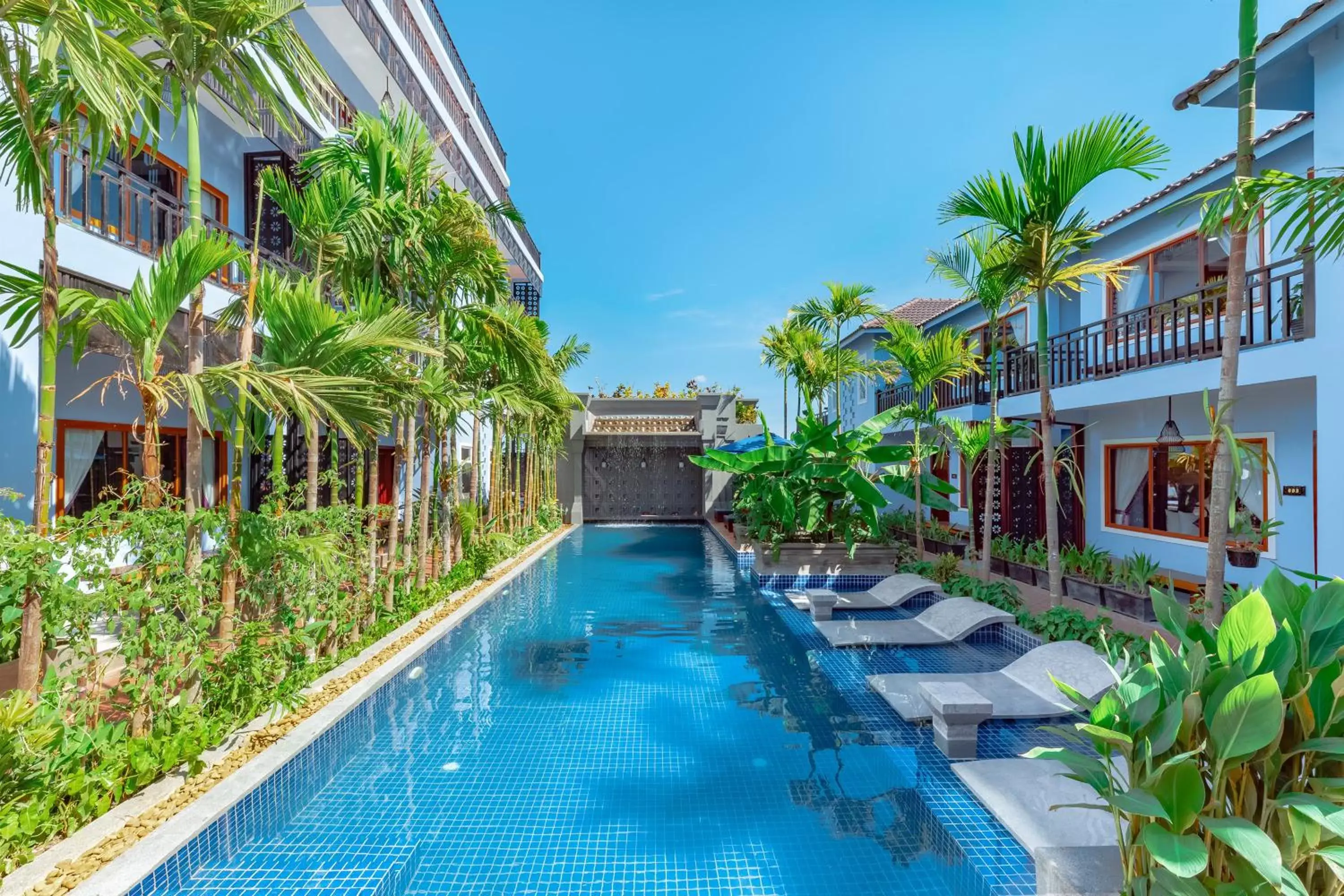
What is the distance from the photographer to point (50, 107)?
3.72m

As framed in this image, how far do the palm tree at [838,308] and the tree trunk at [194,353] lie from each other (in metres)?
13.2

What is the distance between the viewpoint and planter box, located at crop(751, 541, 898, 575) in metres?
13.1

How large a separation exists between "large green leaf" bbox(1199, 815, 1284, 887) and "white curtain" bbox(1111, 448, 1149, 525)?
11.5 metres

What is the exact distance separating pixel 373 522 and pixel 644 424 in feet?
61.4

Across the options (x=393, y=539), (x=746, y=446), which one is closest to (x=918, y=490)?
(x=746, y=446)

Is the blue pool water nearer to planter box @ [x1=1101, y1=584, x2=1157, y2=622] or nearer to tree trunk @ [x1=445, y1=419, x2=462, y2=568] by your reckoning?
planter box @ [x1=1101, y1=584, x2=1157, y2=622]

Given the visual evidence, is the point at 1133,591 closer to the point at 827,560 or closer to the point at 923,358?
the point at 923,358

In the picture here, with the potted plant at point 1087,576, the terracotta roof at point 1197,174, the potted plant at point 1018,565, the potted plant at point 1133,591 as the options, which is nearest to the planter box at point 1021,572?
the potted plant at point 1018,565

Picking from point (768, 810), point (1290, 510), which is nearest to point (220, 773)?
point (768, 810)

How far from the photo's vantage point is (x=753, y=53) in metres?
18.5

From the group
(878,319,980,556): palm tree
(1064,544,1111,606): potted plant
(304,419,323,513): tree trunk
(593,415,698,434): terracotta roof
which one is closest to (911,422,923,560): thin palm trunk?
(878,319,980,556): palm tree

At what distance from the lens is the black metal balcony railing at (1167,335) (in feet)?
25.7

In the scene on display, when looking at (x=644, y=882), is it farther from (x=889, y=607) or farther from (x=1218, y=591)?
(x=889, y=607)

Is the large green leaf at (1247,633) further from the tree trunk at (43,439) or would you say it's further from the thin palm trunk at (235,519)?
the tree trunk at (43,439)
